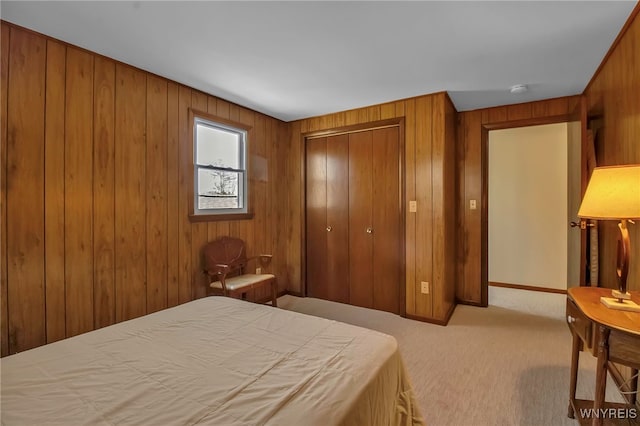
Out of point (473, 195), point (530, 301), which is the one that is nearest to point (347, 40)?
→ point (473, 195)

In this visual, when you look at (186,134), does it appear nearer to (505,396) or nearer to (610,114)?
(505,396)

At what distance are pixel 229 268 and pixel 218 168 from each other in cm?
111

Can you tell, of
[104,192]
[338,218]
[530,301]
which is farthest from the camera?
[530,301]

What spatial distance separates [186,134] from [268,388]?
261 cm

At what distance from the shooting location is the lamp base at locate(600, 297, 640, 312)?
4.67 ft

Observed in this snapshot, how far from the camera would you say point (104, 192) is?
93.4 inches

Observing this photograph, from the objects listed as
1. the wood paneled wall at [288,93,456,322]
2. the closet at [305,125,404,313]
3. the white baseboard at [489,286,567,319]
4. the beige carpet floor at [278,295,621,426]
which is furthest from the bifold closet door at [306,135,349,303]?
the white baseboard at [489,286,567,319]

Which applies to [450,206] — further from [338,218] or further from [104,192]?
[104,192]

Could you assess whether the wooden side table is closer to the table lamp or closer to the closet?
the table lamp

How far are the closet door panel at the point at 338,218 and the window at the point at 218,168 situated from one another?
1.07 metres

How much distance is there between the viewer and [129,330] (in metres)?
1.54

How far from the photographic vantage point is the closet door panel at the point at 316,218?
399cm

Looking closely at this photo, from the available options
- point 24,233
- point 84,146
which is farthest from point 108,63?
point 24,233

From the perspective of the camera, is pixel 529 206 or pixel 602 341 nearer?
pixel 602 341
